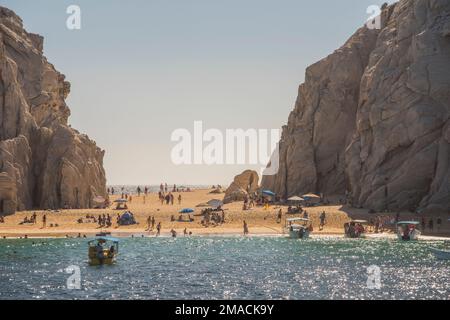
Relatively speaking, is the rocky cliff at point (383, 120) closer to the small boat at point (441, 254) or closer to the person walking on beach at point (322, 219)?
the person walking on beach at point (322, 219)

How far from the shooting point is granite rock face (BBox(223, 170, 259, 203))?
99.8m

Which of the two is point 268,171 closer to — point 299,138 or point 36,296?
point 299,138

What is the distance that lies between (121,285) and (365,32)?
73092 mm

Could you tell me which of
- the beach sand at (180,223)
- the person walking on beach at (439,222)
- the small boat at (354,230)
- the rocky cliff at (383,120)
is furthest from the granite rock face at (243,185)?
the person walking on beach at (439,222)

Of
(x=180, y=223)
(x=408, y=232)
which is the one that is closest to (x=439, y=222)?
(x=408, y=232)

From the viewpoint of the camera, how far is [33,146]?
89.6 m

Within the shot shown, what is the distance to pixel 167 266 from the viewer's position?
51.2 metres

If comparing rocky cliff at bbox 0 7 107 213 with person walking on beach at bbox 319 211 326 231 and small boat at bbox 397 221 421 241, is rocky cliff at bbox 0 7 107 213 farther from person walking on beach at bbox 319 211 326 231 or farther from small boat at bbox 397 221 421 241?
small boat at bbox 397 221 421 241

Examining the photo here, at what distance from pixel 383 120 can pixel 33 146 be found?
Answer: 149 feet

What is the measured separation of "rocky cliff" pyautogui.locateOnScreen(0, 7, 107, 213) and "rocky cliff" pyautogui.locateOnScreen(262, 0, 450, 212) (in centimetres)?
2981

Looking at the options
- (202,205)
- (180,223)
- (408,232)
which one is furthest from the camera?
(202,205)

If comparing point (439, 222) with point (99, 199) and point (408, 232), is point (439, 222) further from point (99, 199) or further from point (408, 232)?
point (99, 199)

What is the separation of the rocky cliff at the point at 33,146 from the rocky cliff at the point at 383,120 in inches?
1174
